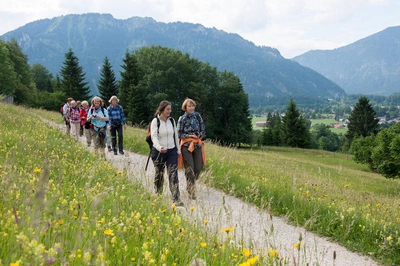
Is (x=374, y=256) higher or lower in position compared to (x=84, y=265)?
lower

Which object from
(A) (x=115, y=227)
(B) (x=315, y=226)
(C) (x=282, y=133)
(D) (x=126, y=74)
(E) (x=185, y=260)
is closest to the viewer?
(E) (x=185, y=260)

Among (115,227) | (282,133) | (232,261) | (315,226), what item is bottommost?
(282,133)

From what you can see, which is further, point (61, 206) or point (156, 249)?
point (61, 206)

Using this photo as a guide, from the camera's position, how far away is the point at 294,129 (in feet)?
260

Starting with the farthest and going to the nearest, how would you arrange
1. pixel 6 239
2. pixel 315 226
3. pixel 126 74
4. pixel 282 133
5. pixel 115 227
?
pixel 282 133, pixel 126 74, pixel 315 226, pixel 115 227, pixel 6 239

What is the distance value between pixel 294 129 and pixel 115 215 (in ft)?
258

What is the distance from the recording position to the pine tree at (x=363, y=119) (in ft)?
244

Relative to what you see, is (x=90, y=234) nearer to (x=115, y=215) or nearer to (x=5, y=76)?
(x=115, y=215)

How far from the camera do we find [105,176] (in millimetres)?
6703

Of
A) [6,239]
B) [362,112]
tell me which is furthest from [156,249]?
[362,112]

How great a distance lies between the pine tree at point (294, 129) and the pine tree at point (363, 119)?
32.7 ft

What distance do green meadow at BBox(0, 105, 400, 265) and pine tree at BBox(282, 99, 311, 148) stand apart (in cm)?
6790

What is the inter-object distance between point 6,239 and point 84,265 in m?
0.84

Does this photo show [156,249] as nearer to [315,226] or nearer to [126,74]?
[315,226]
